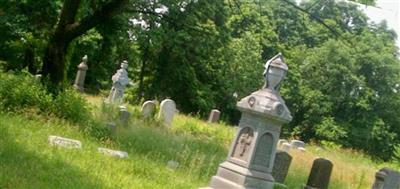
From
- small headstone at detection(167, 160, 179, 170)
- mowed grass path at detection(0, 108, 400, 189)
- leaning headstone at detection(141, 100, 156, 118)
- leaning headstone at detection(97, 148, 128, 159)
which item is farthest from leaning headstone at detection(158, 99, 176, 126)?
leaning headstone at detection(97, 148, 128, 159)

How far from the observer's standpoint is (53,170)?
24.8ft

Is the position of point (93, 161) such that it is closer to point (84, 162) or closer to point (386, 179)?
point (84, 162)

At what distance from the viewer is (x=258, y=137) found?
8023mm

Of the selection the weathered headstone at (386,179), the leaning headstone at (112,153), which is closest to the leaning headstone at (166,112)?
the weathered headstone at (386,179)

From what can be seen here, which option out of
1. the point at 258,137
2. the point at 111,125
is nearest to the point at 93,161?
the point at 258,137

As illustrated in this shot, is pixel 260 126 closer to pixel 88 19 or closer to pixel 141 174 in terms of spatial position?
pixel 141 174

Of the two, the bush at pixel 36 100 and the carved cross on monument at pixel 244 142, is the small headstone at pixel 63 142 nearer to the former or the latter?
the bush at pixel 36 100

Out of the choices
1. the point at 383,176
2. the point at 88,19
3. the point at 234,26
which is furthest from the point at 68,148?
the point at 234,26

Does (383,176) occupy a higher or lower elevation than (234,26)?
lower

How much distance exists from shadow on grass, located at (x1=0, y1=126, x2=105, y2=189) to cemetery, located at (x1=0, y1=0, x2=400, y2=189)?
1.0 inches

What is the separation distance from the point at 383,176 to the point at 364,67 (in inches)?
1180

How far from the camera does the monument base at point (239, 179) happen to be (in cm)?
780

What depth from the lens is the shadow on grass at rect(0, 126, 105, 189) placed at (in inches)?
264

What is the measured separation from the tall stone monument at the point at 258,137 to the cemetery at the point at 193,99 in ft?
0.06
